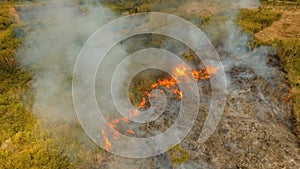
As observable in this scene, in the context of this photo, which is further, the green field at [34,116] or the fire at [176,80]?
the fire at [176,80]

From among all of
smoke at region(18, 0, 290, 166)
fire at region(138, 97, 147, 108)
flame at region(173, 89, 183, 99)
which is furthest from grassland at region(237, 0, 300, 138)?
fire at region(138, 97, 147, 108)

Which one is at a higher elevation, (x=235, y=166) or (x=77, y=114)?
(x=235, y=166)

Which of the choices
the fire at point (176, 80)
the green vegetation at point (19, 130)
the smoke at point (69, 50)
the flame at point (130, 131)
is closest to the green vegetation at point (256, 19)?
the smoke at point (69, 50)

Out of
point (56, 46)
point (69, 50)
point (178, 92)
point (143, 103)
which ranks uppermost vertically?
point (178, 92)

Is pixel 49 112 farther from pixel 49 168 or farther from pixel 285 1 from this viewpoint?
pixel 285 1

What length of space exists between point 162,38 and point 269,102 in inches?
258

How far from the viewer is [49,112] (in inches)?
384

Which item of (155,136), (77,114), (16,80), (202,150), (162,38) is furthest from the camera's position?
(162,38)

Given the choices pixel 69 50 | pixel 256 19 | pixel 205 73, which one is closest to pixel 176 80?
pixel 205 73

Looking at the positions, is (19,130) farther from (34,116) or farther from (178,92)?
(178,92)

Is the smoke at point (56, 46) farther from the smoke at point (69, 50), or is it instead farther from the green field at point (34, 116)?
the green field at point (34, 116)

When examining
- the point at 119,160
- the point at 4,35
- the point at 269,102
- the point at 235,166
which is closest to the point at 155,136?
the point at 119,160

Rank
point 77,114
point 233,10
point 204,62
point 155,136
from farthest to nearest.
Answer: point 233,10, point 204,62, point 77,114, point 155,136

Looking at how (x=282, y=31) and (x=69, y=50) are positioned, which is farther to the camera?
(x=69, y=50)
